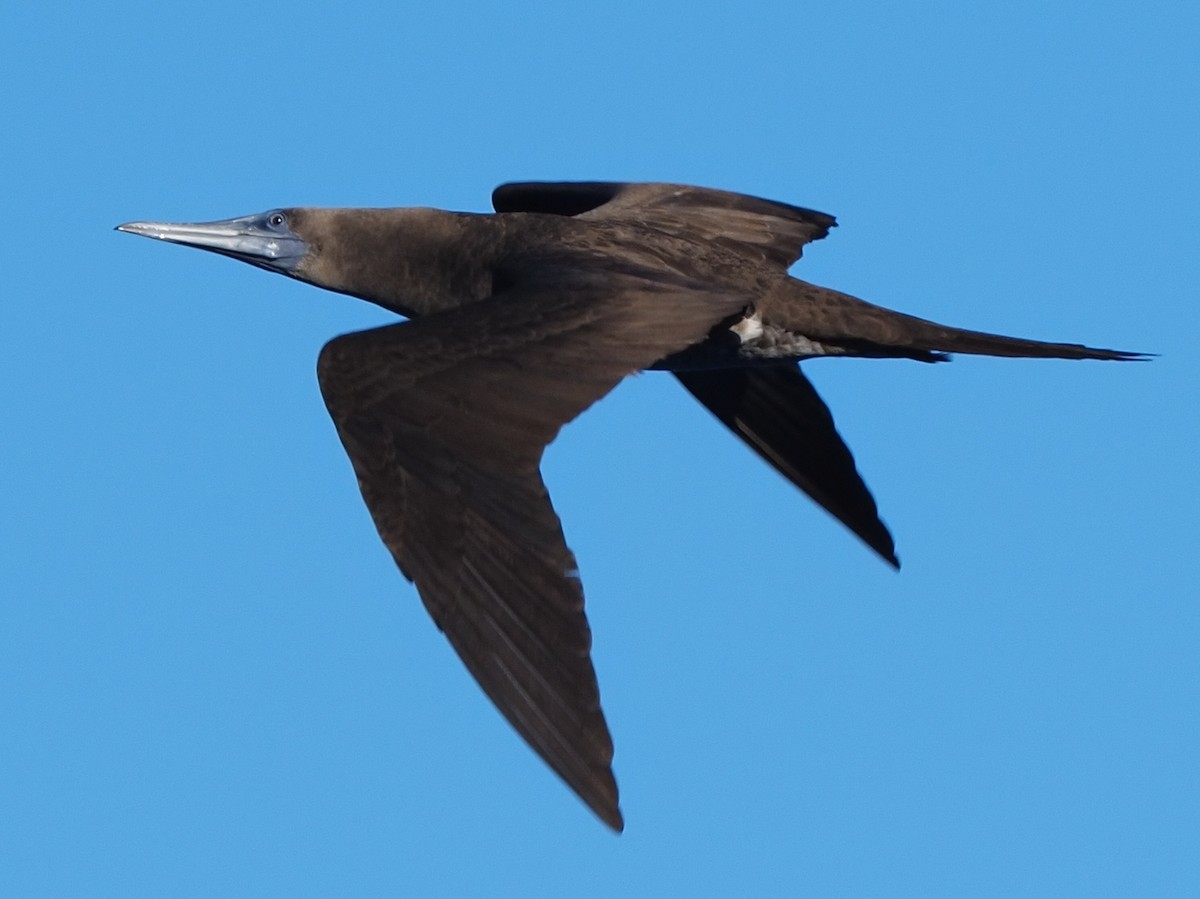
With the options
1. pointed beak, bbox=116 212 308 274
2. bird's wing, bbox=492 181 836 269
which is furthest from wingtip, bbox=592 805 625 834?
pointed beak, bbox=116 212 308 274

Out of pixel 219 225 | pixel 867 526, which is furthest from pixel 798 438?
pixel 219 225

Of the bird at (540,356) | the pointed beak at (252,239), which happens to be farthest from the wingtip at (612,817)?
the pointed beak at (252,239)

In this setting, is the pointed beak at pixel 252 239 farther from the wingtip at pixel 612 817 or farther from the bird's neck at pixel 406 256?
the wingtip at pixel 612 817

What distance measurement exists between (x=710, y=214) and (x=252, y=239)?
8.32 feet

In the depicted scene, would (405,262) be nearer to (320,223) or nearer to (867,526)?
(320,223)

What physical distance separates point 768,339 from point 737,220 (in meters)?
1.87

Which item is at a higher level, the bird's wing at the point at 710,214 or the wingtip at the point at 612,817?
the bird's wing at the point at 710,214

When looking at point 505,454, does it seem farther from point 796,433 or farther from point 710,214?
point 710,214

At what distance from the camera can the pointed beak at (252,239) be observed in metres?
12.0

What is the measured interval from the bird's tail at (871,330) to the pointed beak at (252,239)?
2.87 meters

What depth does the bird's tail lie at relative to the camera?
10.2 metres

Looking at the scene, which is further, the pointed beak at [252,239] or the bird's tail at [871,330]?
the pointed beak at [252,239]

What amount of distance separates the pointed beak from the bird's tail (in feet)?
9.42

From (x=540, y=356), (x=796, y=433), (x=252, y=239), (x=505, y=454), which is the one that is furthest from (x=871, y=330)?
(x=252, y=239)
